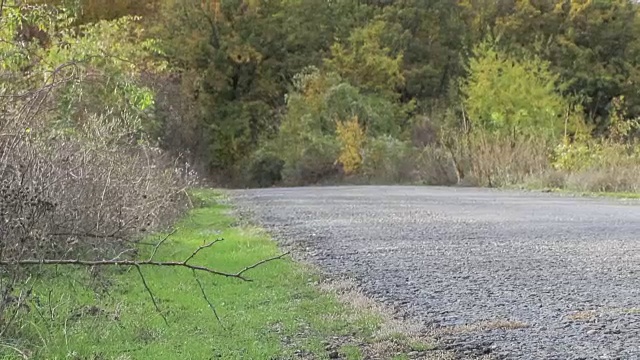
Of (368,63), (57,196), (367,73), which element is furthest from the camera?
(367,73)

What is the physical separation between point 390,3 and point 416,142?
498 inches

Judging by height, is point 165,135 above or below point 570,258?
above

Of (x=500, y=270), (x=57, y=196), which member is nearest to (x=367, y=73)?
(x=500, y=270)

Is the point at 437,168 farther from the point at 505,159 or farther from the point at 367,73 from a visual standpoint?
the point at 367,73

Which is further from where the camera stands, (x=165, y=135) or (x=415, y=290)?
(x=165, y=135)

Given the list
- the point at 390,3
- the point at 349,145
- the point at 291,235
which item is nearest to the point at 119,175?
the point at 291,235

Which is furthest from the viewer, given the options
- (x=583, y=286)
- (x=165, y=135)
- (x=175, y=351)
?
(x=165, y=135)

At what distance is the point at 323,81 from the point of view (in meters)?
39.5

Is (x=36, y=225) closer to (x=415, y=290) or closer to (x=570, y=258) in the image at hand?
(x=415, y=290)

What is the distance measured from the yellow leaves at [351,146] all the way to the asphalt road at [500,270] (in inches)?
870

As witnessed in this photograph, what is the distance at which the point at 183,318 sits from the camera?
477cm

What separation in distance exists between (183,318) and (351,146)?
3018 centimetres

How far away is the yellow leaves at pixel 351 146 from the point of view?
1364 inches

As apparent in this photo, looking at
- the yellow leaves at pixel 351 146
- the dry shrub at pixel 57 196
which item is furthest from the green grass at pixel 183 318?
the yellow leaves at pixel 351 146
